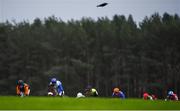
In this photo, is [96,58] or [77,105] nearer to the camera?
[77,105]

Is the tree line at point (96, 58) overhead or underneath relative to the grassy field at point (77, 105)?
overhead

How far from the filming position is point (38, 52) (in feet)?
350

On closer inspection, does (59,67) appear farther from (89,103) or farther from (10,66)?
(89,103)

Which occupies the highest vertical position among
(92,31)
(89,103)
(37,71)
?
(92,31)

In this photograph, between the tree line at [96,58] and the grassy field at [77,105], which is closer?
the grassy field at [77,105]

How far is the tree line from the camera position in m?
101

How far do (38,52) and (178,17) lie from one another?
2968 centimetres

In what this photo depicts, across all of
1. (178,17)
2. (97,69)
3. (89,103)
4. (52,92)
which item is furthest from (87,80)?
(89,103)

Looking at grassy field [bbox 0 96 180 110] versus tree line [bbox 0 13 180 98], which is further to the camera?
tree line [bbox 0 13 180 98]

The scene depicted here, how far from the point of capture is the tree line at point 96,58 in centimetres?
10138

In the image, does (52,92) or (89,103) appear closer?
(89,103)

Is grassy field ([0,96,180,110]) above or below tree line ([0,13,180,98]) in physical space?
below

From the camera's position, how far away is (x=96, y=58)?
108m

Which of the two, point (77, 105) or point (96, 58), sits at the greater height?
point (96, 58)
